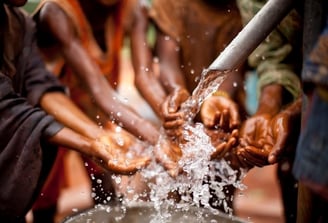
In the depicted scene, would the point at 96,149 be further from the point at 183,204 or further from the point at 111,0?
the point at 111,0

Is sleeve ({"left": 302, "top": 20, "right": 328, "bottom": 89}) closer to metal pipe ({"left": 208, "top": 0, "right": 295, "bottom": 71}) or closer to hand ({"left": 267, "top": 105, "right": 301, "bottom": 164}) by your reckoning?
metal pipe ({"left": 208, "top": 0, "right": 295, "bottom": 71})

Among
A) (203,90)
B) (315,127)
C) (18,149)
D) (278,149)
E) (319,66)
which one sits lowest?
(18,149)

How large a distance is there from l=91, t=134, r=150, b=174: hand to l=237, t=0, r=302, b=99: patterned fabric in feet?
2.01

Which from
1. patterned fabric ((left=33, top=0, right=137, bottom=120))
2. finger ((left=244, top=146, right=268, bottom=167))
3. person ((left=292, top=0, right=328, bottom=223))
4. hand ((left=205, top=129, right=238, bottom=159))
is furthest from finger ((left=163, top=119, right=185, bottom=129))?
person ((left=292, top=0, right=328, bottom=223))

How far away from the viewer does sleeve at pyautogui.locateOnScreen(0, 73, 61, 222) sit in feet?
6.17

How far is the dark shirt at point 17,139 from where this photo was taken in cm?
189

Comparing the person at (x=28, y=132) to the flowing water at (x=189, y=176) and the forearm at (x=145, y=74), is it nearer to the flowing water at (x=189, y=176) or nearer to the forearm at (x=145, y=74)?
the flowing water at (x=189, y=176)

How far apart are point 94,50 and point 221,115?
3.04 ft

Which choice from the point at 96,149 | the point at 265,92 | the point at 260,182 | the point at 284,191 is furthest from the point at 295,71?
the point at 260,182

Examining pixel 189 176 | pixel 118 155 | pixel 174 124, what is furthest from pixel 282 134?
pixel 118 155

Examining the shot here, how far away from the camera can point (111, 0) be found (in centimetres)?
270

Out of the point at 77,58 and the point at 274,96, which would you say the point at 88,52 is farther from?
the point at 274,96

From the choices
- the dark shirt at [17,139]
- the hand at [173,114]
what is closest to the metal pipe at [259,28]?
the hand at [173,114]

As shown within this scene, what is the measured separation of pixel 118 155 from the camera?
76.3 inches
